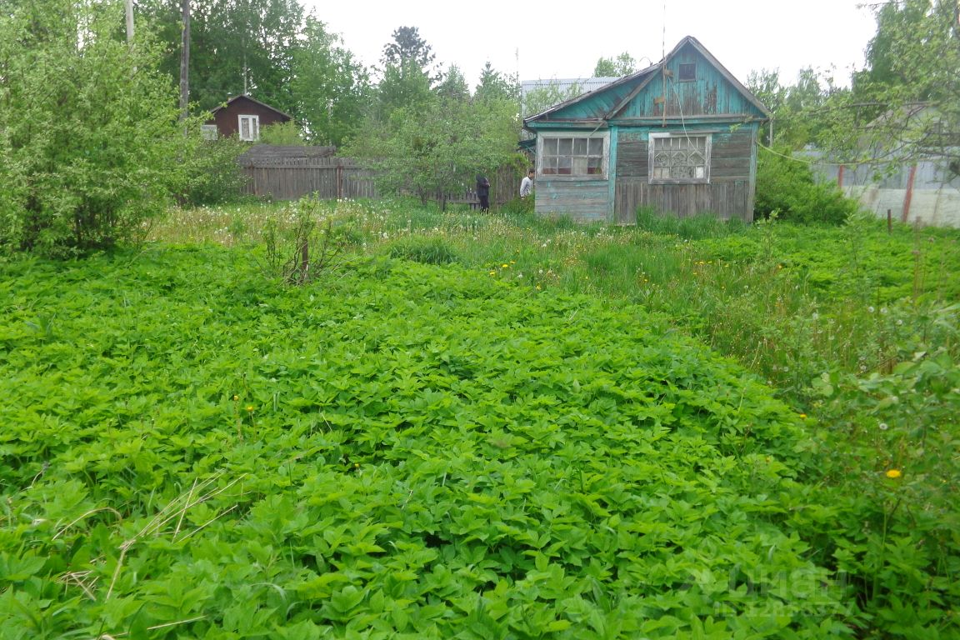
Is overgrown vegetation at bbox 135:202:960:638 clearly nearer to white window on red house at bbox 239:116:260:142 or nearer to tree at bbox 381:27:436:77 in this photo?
white window on red house at bbox 239:116:260:142

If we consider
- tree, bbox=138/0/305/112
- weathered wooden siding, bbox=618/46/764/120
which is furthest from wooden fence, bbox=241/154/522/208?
tree, bbox=138/0/305/112

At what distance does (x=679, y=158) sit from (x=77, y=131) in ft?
43.4

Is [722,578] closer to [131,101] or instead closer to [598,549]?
[598,549]

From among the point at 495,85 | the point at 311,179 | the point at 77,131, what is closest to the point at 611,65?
the point at 495,85

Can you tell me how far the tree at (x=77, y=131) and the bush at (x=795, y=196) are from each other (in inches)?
525

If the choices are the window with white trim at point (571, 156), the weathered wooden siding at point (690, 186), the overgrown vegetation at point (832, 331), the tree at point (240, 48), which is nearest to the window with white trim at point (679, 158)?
the weathered wooden siding at point (690, 186)

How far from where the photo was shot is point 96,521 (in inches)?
120

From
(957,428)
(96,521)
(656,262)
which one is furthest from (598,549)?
(656,262)

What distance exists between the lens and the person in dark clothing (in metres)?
20.7

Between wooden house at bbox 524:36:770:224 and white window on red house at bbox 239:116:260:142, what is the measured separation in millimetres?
31797

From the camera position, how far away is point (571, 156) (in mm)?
16828

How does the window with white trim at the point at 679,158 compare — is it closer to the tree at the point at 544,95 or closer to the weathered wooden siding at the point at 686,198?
the weathered wooden siding at the point at 686,198

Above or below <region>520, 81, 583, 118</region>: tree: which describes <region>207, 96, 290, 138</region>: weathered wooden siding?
below

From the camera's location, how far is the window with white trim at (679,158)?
16609mm
